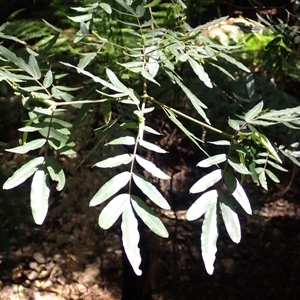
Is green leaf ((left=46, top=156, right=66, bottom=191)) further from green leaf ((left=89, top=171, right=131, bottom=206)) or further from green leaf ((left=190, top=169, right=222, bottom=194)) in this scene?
green leaf ((left=190, top=169, right=222, bottom=194))

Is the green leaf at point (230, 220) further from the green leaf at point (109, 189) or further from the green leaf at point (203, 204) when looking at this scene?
the green leaf at point (109, 189)

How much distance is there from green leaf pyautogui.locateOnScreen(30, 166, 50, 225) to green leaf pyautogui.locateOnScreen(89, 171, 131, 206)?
60 mm

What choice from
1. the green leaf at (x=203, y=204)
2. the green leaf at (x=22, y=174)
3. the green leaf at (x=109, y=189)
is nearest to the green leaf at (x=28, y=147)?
the green leaf at (x=22, y=174)

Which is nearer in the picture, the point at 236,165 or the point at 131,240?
the point at 131,240

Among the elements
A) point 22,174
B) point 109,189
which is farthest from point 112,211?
point 22,174

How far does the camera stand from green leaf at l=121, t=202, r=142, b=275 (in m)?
0.55

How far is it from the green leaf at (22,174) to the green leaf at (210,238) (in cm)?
23

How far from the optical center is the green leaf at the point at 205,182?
2.08 feet

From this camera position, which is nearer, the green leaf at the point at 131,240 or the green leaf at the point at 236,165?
the green leaf at the point at 131,240

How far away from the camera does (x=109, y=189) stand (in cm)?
60

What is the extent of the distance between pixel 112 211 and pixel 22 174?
13cm

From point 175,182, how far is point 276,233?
656mm

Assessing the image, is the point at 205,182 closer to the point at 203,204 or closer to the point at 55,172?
the point at 203,204

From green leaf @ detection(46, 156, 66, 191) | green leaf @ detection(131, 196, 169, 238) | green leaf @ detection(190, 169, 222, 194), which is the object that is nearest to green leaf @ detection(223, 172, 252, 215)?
green leaf @ detection(190, 169, 222, 194)
